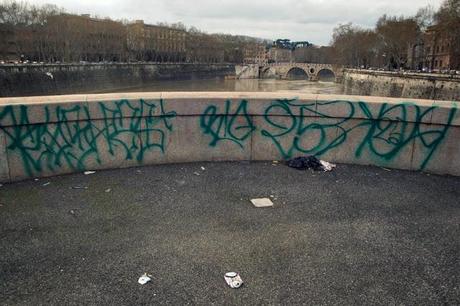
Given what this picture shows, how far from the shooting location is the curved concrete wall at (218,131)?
5.52m

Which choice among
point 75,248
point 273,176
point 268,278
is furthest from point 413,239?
point 75,248

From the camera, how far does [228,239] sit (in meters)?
3.86

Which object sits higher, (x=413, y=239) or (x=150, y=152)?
(x=150, y=152)

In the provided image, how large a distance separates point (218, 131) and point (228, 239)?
2811 mm

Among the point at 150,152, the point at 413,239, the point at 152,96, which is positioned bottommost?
the point at 413,239

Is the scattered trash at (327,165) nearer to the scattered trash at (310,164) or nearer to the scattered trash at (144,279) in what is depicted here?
the scattered trash at (310,164)

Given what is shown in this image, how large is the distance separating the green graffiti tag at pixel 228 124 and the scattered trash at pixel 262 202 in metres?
1.75

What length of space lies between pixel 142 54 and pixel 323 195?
3372 inches

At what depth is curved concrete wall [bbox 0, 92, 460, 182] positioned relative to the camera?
18.1ft

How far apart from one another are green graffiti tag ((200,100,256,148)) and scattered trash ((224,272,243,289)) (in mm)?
3397

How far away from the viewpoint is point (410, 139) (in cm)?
607

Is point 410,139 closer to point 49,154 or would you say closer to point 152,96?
point 152,96

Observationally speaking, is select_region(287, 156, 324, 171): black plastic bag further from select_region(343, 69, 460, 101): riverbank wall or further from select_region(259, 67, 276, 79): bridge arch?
select_region(259, 67, 276, 79): bridge arch

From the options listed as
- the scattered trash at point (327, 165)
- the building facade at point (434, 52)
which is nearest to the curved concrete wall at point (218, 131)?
the scattered trash at point (327, 165)
